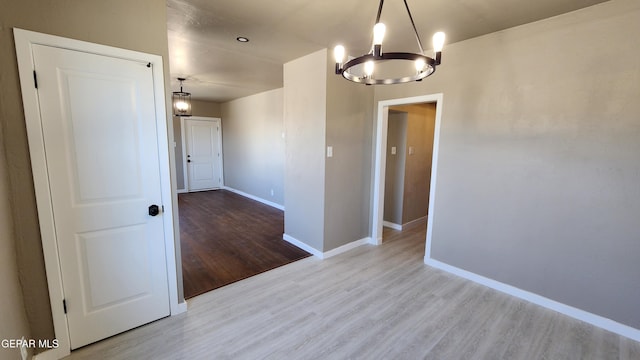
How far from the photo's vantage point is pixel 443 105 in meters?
2.98

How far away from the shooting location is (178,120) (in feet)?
23.9

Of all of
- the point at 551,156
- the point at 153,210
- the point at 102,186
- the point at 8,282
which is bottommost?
the point at 8,282

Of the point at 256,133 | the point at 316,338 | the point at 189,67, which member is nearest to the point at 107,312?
the point at 316,338

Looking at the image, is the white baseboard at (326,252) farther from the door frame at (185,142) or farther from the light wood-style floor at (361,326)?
the door frame at (185,142)

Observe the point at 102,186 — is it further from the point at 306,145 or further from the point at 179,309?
the point at 306,145

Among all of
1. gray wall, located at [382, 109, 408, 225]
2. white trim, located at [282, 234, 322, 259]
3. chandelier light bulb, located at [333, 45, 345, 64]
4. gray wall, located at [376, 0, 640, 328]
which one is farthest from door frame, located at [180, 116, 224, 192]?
chandelier light bulb, located at [333, 45, 345, 64]

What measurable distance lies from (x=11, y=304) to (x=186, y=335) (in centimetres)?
104

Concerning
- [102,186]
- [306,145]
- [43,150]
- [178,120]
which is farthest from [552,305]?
[178,120]

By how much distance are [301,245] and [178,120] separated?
561 centimetres

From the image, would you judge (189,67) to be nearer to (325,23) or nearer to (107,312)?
(325,23)

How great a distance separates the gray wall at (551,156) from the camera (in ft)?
6.82

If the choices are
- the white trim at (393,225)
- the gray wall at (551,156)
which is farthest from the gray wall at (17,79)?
the white trim at (393,225)

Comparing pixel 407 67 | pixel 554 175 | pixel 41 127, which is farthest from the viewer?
pixel 407 67

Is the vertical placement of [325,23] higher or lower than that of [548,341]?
higher
